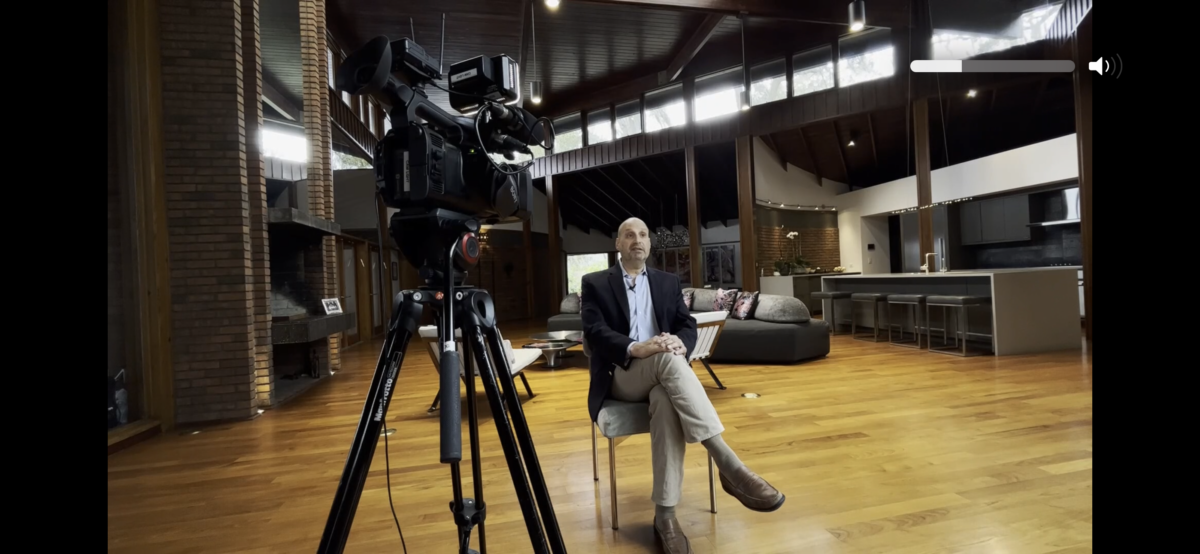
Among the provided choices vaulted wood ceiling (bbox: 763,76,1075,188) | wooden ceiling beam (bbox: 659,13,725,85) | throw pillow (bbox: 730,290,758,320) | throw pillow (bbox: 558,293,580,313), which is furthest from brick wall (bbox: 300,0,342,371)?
vaulted wood ceiling (bbox: 763,76,1075,188)

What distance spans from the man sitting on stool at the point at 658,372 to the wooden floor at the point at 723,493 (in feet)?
0.69

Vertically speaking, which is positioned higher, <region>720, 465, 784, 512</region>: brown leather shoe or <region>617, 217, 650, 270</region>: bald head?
<region>617, 217, 650, 270</region>: bald head

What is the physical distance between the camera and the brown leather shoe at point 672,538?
5.72 feet

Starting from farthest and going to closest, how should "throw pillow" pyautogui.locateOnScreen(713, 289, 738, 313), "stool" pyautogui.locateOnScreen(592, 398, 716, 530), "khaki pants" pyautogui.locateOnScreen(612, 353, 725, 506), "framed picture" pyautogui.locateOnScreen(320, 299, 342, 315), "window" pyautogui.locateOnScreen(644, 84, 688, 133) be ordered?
"window" pyautogui.locateOnScreen(644, 84, 688, 133) → "throw pillow" pyautogui.locateOnScreen(713, 289, 738, 313) → "framed picture" pyautogui.locateOnScreen(320, 299, 342, 315) → "stool" pyautogui.locateOnScreen(592, 398, 716, 530) → "khaki pants" pyautogui.locateOnScreen(612, 353, 725, 506)

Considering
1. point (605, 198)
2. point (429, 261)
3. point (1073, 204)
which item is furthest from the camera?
point (605, 198)

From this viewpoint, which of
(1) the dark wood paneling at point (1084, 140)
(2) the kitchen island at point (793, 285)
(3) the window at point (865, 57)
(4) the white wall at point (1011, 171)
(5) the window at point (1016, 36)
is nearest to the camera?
(1) the dark wood paneling at point (1084, 140)

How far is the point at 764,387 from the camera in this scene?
4.34 m

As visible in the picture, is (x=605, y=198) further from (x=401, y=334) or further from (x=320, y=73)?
(x=401, y=334)

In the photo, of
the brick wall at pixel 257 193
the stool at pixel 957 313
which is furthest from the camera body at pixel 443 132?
the stool at pixel 957 313

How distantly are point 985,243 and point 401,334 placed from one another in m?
11.3

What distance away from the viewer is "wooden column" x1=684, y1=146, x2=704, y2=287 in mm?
10203

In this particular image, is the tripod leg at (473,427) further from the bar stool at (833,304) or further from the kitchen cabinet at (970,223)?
the kitchen cabinet at (970,223)

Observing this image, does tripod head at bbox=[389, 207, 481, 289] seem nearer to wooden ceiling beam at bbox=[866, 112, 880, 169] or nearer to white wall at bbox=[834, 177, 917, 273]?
wooden ceiling beam at bbox=[866, 112, 880, 169]
